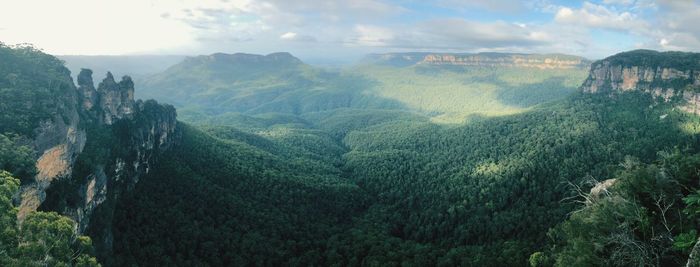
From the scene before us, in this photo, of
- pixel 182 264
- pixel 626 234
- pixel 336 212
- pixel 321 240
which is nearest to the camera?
pixel 626 234

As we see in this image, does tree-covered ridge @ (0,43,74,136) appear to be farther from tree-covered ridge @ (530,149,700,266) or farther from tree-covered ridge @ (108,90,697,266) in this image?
tree-covered ridge @ (530,149,700,266)

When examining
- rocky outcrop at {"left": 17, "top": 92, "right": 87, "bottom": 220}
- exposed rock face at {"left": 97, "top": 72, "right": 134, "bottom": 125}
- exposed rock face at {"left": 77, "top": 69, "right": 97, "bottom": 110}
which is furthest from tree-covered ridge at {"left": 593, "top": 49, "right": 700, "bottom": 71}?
exposed rock face at {"left": 77, "top": 69, "right": 97, "bottom": 110}

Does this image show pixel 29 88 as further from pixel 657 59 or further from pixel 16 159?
pixel 657 59

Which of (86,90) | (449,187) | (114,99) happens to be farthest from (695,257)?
(114,99)

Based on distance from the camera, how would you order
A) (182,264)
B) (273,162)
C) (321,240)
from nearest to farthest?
1. (182,264)
2. (321,240)
3. (273,162)

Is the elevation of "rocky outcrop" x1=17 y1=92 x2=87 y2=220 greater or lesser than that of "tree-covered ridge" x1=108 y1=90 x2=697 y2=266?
greater

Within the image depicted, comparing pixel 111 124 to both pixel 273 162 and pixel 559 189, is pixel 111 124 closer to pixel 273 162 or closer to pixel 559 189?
pixel 273 162

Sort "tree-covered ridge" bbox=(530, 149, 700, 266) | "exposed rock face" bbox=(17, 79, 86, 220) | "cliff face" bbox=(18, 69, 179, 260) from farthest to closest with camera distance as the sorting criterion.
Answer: "cliff face" bbox=(18, 69, 179, 260)
"exposed rock face" bbox=(17, 79, 86, 220)
"tree-covered ridge" bbox=(530, 149, 700, 266)

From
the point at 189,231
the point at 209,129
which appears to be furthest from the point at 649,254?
the point at 209,129
